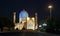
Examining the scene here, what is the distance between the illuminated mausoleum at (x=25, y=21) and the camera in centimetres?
15738

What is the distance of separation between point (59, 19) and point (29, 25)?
91.4 m

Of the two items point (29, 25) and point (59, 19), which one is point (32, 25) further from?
point (59, 19)

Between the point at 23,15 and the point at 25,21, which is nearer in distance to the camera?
the point at 25,21

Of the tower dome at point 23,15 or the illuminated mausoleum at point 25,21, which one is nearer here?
the illuminated mausoleum at point 25,21

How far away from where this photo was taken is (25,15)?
166 metres

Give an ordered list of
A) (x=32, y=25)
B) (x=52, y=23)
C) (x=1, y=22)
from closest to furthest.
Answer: (x=52, y=23), (x=1, y=22), (x=32, y=25)

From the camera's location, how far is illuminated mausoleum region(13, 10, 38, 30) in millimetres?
157375

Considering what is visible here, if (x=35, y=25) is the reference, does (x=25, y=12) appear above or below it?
above

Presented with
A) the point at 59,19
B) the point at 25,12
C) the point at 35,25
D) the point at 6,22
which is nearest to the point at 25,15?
the point at 25,12

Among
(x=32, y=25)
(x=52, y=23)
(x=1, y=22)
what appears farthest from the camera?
(x=32, y=25)

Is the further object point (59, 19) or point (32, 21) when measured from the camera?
point (32, 21)

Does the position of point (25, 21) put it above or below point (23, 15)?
below

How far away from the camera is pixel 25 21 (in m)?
163

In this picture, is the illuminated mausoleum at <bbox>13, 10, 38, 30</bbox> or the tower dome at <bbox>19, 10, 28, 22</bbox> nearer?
the illuminated mausoleum at <bbox>13, 10, 38, 30</bbox>
